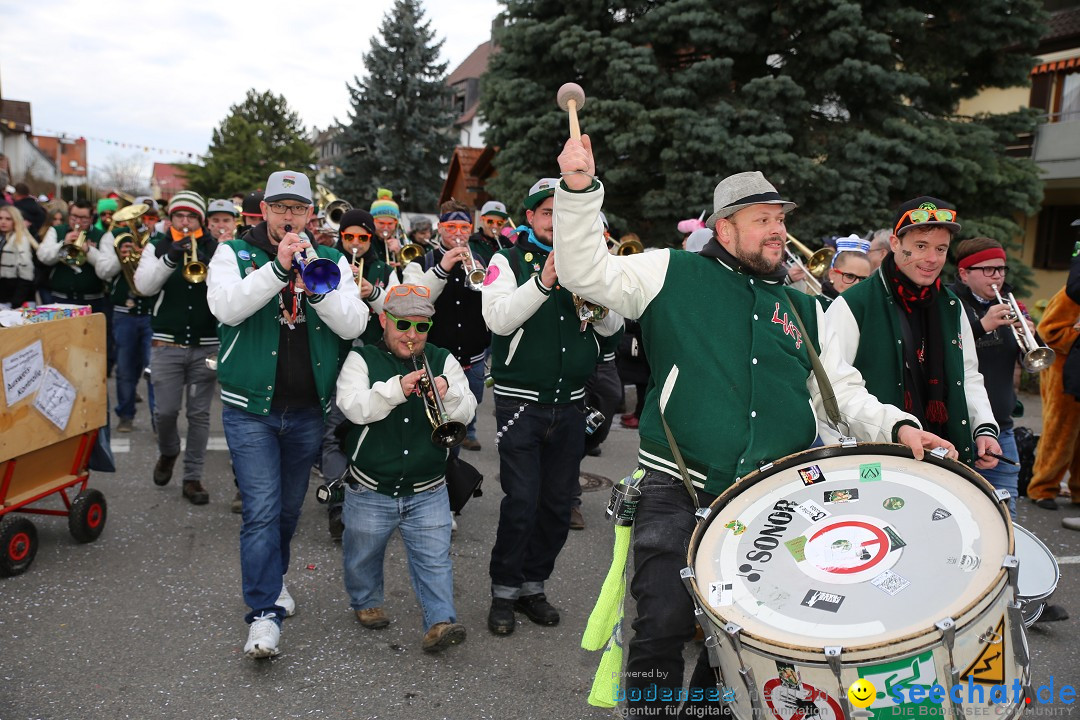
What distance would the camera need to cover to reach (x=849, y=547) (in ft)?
8.34

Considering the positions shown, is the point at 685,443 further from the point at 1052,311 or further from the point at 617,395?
the point at 1052,311

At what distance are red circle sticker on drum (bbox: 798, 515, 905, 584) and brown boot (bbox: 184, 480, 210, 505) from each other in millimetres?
4976

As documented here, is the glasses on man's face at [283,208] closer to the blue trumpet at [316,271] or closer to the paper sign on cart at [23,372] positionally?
the blue trumpet at [316,271]

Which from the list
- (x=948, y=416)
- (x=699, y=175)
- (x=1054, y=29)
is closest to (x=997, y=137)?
(x=699, y=175)

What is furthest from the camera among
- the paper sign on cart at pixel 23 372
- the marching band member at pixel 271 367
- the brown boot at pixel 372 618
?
the paper sign on cart at pixel 23 372

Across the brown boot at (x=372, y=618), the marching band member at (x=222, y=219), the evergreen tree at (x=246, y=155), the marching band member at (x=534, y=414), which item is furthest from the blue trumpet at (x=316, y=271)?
the evergreen tree at (x=246, y=155)

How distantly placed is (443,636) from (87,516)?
108 inches

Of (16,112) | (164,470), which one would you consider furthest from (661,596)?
(16,112)

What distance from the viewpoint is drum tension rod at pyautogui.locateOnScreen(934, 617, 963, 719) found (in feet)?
7.04

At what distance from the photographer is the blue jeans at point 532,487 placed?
450cm

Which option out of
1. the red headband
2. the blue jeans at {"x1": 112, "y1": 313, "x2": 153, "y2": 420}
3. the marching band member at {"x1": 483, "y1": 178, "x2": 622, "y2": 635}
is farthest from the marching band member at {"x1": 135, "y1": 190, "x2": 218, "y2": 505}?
the red headband

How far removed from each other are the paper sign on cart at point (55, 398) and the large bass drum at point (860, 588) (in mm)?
4106

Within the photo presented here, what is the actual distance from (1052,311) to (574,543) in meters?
4.28

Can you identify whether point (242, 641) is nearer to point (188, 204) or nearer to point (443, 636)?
point (443, 636)
